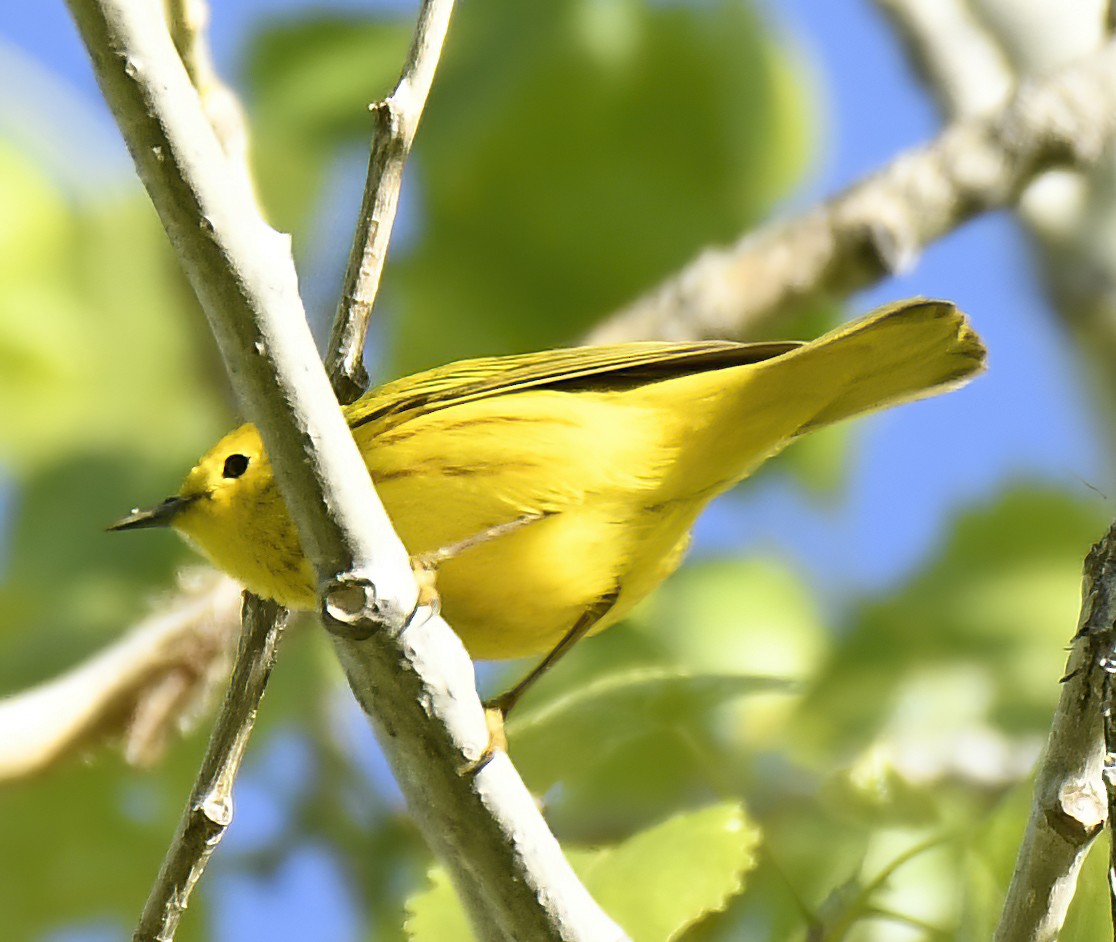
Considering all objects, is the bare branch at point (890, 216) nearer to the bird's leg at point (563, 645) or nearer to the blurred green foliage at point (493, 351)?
the blurred green foliage at point (493, 351)

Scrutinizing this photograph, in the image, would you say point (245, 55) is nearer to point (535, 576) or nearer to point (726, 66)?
point (726, 66)

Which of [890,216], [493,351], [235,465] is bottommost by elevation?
[235,465]

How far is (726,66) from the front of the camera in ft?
13.9

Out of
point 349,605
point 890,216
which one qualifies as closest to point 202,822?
point 349,605

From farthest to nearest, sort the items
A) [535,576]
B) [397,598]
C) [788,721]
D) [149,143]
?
[788,721]
[535,576]
[397,598]
[149,143]

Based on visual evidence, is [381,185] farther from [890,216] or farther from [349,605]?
[890,216]

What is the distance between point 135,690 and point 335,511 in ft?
5.67

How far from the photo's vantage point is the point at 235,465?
2.75 metres

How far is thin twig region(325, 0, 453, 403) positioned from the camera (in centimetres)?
203

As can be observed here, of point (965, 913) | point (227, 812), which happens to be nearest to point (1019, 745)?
point (965, 913)

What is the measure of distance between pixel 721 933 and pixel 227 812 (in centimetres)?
94

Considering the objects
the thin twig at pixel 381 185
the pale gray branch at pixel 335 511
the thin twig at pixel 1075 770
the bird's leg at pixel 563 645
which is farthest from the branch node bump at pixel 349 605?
the bird's leg at pixel 563 645

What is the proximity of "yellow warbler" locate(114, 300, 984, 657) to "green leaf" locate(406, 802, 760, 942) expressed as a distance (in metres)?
0.48

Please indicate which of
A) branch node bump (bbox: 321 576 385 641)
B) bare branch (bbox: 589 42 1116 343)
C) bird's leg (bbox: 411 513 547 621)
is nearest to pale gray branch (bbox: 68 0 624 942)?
branch node bump (bbox: 321 576 385 641)
